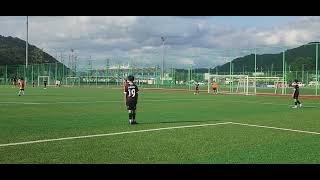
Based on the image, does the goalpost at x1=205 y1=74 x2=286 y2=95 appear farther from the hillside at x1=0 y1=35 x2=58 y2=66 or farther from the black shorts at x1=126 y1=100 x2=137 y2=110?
the hillside at x1=0 y1=35 x2=58 y2=66

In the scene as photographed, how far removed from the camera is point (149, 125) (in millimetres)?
Answer: 14836

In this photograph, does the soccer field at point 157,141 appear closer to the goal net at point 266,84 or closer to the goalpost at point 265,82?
the goal net at point 266,84

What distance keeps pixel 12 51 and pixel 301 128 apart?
138 m

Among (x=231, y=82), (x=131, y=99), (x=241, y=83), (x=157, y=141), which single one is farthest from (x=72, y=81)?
(x=157, y=141)

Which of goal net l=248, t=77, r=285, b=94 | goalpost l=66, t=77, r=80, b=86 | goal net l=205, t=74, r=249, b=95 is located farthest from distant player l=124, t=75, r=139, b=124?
goalpost l=66, t=77, r=80, b=86

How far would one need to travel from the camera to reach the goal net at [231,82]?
172 feet

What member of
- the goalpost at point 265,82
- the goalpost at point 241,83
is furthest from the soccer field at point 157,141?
the goalpost at point 265,82

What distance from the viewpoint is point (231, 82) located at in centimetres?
5472

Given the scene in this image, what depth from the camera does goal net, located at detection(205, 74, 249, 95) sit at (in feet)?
172

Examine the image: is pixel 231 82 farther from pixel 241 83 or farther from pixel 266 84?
pixel 266 84

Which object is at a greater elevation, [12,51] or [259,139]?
[12,51]
